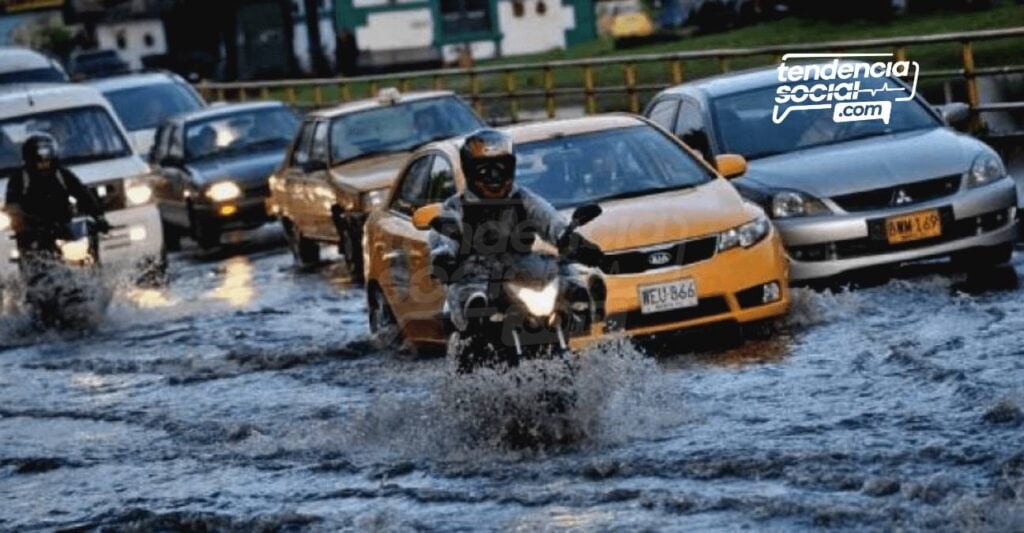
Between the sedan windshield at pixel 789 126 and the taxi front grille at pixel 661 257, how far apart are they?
9.82 feet

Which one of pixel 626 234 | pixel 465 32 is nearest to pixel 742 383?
pixel 626 234

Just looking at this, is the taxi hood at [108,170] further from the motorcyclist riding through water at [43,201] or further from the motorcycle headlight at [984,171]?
the motorcycle headlight at [984,171]

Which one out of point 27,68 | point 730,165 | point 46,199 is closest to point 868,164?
point 730,165

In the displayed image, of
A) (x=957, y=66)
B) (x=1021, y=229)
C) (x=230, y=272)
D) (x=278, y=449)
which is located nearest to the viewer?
(x=278, y=449)

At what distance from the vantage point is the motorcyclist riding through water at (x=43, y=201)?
64.7 feet

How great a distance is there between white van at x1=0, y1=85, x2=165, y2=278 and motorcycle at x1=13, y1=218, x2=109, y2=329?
2.25 m

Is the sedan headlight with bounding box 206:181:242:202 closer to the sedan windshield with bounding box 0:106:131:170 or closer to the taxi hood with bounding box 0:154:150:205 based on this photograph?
the sedan windshield with bounding box 0:106:131:170

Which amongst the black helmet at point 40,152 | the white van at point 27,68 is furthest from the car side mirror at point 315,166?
the white van at point 27,68

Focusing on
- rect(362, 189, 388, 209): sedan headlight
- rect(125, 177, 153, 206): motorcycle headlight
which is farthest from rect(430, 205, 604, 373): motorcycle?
rect(125, 177, 153, 206): motorcycle headlight

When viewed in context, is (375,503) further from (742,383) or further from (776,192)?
(776,192)

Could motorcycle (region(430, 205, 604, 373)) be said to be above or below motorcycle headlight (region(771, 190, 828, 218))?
above

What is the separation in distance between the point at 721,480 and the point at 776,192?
6.23m

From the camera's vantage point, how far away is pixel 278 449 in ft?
40.2

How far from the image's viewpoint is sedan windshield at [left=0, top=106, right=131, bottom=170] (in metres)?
23.2
